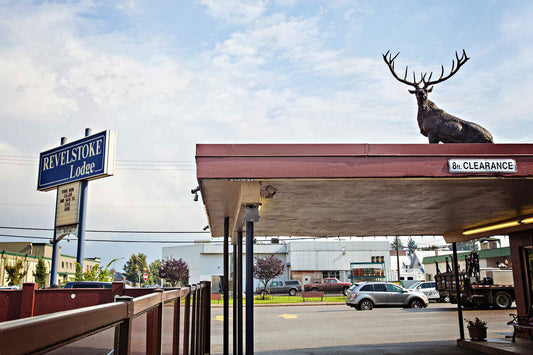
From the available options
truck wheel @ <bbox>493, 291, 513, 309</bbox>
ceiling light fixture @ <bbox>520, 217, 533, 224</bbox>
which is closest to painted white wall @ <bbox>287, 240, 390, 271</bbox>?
truck wheel @ <bbox>493, 291, 513, 309</bbox>

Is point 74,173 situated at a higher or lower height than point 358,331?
higher

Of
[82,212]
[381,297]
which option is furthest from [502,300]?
[82,212]

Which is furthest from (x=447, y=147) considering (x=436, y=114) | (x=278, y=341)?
(x=278, y=341)

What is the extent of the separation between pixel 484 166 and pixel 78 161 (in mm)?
19488

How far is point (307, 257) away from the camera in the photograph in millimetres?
60281

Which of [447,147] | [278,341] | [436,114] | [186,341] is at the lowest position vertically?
[278,341]

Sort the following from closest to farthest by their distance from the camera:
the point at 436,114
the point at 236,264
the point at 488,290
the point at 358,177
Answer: the point at 358,177, the point at 436,114, the point at 236,264, the point at 488,290

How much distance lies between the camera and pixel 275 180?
Answer: 6.30 m

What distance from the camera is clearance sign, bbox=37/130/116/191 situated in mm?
21141

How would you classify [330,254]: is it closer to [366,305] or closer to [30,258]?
[366,305]

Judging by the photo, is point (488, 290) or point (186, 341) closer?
point (186, 341)

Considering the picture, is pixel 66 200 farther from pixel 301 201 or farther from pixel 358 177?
pixel 358 177

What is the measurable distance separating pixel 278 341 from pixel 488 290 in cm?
1578

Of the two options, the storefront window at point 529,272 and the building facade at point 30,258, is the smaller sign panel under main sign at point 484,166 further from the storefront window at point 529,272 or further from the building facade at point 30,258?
the building facade at point 30,258
